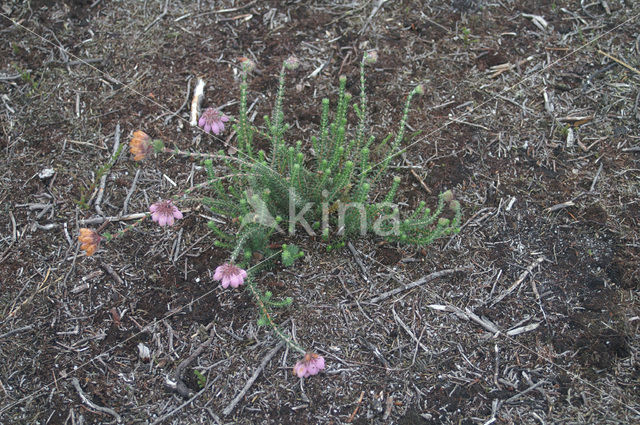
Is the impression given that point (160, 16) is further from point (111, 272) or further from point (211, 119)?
point (111, 272)

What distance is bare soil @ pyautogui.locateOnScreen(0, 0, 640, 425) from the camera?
236 centimetres

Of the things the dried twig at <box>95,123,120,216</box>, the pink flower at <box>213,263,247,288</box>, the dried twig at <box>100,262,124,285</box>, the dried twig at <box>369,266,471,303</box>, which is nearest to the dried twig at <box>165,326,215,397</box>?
the pink flower at <box>213,263,247,288</box>

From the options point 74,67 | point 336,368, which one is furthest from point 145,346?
point 74,67

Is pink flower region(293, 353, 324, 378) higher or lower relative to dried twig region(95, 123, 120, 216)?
lower

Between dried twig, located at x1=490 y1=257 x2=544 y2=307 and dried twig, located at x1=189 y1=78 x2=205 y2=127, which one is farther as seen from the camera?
dried twig, located at x1=189 y1=78 x2=205 y2=127

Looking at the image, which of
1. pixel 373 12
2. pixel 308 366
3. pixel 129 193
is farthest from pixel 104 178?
pixel 373 12

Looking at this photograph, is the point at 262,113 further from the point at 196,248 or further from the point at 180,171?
the point at 196,248

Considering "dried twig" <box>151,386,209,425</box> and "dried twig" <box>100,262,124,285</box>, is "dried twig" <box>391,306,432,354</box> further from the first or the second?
"dried twig" <box>100,262,124,285</box>

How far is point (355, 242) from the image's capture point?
9.02 feet

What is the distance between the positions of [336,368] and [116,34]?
2888mm

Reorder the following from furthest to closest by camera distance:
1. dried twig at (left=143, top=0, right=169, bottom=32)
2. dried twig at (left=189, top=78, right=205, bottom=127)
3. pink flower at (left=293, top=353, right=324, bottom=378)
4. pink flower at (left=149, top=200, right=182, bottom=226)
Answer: dried twig at (left=143, top=0, right=169, bottom=32), dried twig at (left=189, top=78, right=205, bottom=127), pink flower at (left=149, top=200, right=182, bottom=226), pink flower at (left=293, top=353, right=324, bottom=378)

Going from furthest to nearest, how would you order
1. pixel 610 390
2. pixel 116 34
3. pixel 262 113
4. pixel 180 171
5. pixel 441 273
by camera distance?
pixel 116 34 < pixel 262 113 < pixel 180 171 < pixel 441 273 < pixel 610 390

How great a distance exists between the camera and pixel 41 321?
253cm

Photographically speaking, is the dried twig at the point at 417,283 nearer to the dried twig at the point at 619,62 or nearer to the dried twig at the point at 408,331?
the dried twig at the point at 408,331
